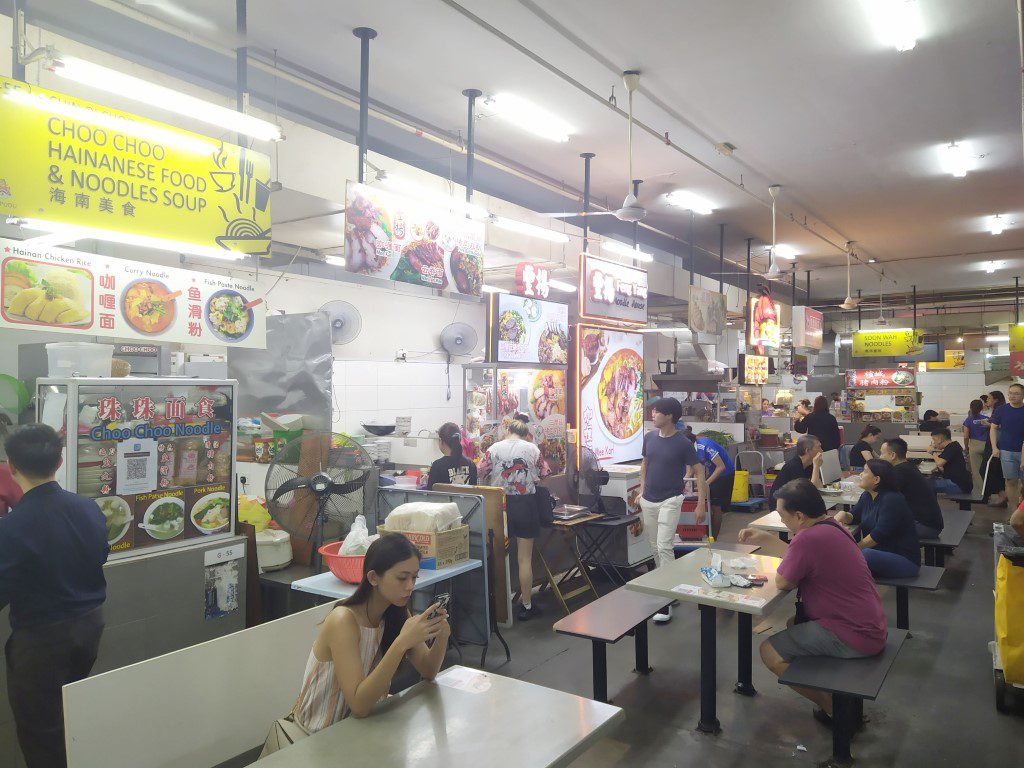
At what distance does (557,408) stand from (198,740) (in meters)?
5.30

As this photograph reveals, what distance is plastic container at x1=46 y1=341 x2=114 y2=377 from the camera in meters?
3.81

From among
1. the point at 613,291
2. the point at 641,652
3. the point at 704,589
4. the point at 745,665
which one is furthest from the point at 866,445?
the point at 704,589

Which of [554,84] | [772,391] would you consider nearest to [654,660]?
[554,84]

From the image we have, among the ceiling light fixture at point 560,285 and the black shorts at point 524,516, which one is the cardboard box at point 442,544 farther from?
the ceiling light fixture at point 560,285

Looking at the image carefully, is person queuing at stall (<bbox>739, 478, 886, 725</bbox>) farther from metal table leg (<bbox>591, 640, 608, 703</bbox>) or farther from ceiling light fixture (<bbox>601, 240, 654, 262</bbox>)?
ceiling light fixture (<bbox>601, 240, 654, 262</bbox>)

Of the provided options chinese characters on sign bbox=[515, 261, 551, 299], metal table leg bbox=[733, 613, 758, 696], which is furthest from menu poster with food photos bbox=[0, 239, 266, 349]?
metal table leg bbox=[733, 613, 758, 696]

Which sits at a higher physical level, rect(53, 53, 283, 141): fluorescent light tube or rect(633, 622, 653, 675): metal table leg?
rect(53, 53, 283, 141): fluorescent light tube

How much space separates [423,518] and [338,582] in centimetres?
63

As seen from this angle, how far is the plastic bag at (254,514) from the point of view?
15.9ft

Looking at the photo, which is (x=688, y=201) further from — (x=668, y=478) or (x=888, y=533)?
(x=888, y=533)

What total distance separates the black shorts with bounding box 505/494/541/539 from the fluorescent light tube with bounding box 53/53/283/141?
11.1 feet

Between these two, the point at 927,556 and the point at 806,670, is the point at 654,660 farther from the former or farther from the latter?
the point at 927,556

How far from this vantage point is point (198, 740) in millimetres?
2670

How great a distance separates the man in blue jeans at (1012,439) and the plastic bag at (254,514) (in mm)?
9273
